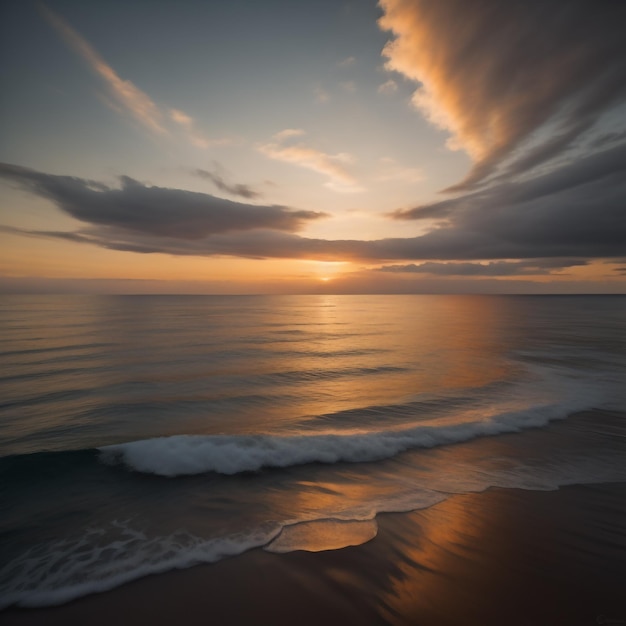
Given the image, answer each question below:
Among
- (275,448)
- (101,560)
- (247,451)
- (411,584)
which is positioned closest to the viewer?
(411,584)

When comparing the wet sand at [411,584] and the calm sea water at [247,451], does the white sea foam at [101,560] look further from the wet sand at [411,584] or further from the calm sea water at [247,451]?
the wet sand at [411,584]

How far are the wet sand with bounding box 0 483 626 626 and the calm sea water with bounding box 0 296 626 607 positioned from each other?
1.21 feet

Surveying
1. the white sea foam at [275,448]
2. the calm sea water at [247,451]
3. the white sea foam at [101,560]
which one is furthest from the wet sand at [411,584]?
the white sea foam at [275,448]

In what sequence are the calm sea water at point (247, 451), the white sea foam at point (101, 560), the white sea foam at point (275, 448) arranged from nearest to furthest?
the white sea foam at point (101, 560) → the calm sea water at point (247, 451) → the white sea foam at point (275, 448)

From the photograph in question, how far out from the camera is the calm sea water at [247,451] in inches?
240

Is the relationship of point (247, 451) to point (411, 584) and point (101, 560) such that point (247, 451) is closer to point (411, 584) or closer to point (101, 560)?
point (101, 560)

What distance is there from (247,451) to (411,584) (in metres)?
5.84

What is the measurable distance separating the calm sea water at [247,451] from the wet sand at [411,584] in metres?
0.37

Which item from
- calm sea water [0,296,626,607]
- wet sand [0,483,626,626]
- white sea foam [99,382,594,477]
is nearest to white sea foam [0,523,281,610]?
calm sea water [0,296,626,607]

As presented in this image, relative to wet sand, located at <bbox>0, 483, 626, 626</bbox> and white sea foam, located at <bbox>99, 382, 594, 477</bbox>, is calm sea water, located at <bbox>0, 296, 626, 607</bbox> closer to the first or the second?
white sea foam, located at <bbox>99, 382, 594, 477</bbox>

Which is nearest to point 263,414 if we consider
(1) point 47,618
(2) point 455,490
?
(2) point 455,490

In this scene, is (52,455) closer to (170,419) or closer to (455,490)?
(170,419)

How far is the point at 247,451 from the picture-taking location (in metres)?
9.74

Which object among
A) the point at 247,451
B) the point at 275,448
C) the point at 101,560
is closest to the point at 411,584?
the point at 101,560
